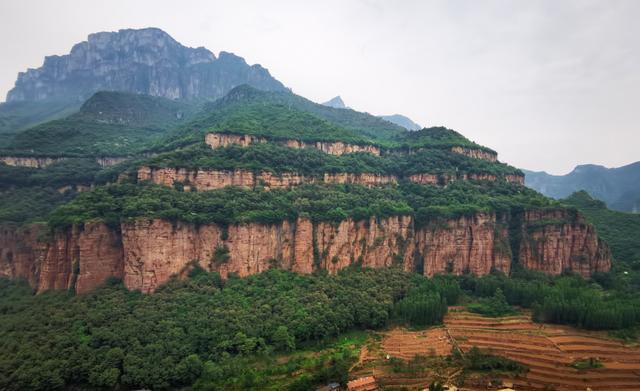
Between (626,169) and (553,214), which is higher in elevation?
(626,169)

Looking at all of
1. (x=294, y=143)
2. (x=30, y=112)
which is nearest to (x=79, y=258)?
(x=294, y=143)

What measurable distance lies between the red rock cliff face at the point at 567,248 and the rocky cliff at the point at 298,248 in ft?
0.44

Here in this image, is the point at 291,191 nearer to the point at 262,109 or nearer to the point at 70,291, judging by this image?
the point at 70,291

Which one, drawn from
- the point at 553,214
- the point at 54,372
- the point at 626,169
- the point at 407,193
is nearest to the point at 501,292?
the point at 553,214

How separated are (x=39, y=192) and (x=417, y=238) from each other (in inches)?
2390

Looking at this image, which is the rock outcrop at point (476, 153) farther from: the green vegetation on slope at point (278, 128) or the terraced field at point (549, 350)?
the terraced field at point (549, 350)

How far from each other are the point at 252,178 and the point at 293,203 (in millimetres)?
7698

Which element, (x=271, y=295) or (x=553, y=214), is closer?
(x=271, y=295)

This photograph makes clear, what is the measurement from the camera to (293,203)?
2096 inches

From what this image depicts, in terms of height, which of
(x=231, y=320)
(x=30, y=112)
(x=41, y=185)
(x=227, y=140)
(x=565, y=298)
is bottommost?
(x=231, y=320)

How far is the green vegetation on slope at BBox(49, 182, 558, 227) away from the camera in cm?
4238

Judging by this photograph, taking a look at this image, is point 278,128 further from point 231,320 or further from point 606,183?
point 606,183

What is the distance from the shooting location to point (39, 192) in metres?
56.8


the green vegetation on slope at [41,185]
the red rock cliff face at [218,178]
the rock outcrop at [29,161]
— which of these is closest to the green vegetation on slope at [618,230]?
the red rock cliff face at [218,178]
